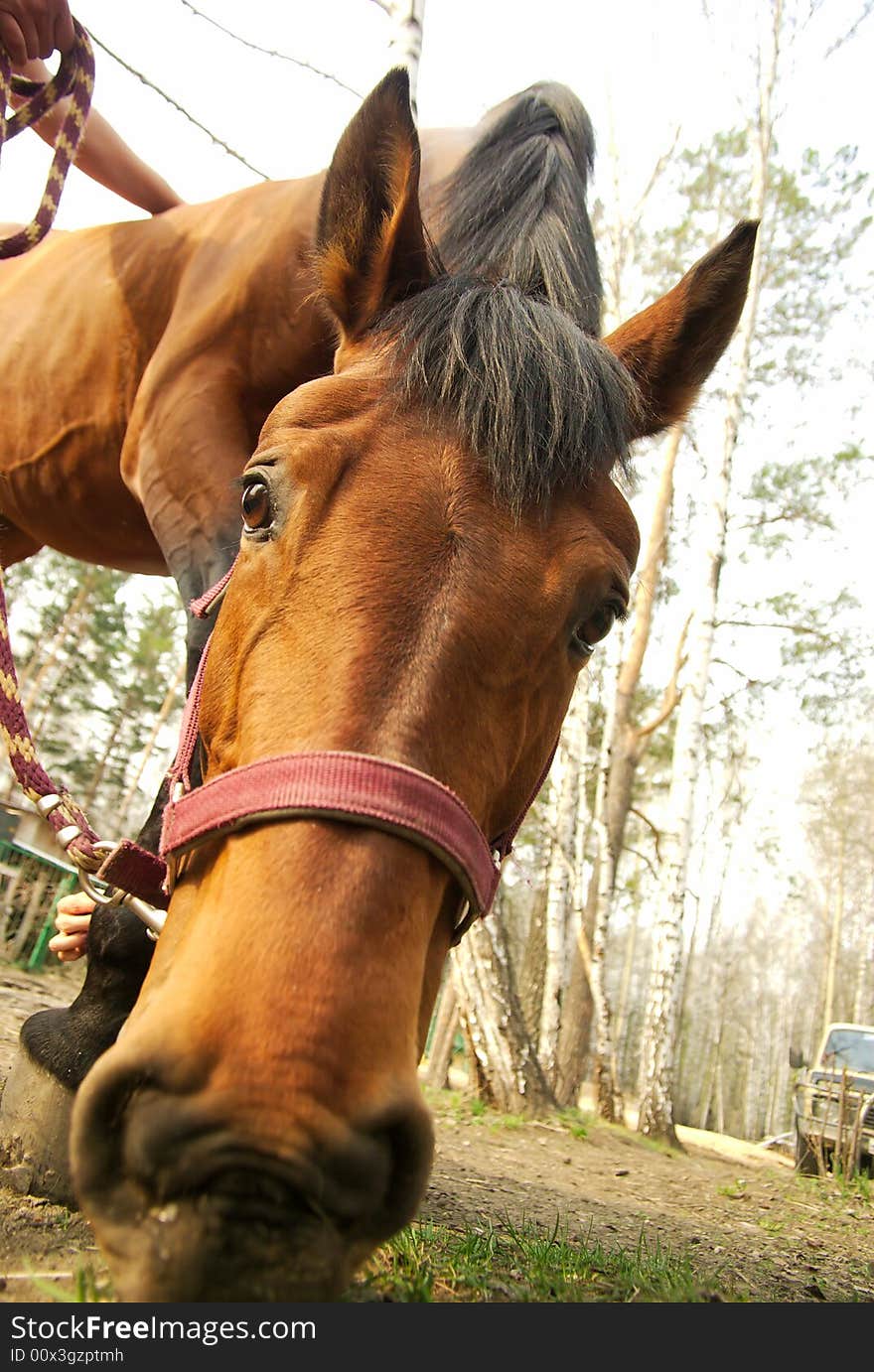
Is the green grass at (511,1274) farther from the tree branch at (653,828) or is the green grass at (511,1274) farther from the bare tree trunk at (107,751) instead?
the bare tree trunk at (107,751)

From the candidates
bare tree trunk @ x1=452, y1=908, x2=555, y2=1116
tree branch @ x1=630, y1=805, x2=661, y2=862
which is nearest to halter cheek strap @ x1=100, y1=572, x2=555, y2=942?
bare tree trunk @ x1=452, y1=908, x2=555, y2=1116

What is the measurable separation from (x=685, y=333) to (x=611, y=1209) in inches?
164

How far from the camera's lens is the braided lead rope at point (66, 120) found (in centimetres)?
284

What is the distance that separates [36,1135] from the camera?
2363 millimetres

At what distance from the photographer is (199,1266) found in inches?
39.2

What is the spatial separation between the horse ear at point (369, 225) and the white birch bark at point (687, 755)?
8.20 m

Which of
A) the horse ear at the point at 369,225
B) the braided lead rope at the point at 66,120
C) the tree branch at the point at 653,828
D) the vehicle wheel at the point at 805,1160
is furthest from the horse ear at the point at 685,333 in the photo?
the vehicle wheel at the point at 805,1160

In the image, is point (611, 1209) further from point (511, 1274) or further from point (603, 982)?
point (603, 982)

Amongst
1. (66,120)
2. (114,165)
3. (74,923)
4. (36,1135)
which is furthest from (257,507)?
(114,165)

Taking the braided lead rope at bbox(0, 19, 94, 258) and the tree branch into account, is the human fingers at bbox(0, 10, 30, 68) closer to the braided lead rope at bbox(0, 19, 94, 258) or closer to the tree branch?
the braided lead rope at bbox(0, 19, 94, 258)

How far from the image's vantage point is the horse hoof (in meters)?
2.29

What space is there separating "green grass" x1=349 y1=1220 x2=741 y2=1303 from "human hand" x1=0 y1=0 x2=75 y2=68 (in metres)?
3.50

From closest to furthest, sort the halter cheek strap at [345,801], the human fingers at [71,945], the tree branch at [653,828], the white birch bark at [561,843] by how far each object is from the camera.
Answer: the halter cheek strap at [345,801], the human fingers at [71,945], the white birch bark at [561,843], the tree branch at [653,828]

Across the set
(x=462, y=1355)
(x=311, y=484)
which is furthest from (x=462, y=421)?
(x=462, y=1355)
